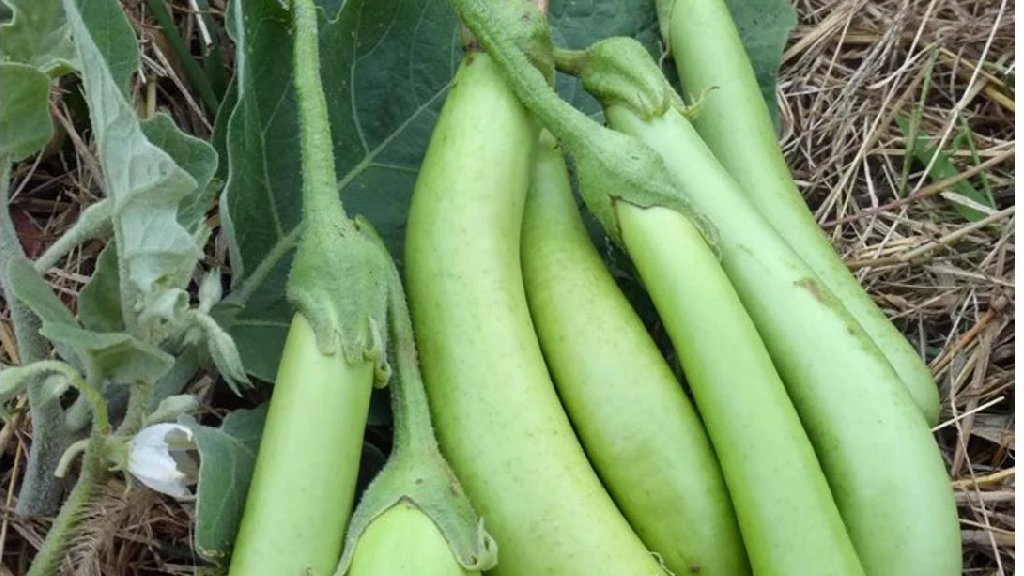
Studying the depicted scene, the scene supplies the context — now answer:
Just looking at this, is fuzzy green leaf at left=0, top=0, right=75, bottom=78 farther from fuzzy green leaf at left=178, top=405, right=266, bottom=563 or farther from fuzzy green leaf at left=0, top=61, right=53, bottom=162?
fuzzy green leaf at left=178, top=405, right=266, bottom=563

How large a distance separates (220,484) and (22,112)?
29cm

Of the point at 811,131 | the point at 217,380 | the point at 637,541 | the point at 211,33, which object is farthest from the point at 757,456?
the point at 211,33

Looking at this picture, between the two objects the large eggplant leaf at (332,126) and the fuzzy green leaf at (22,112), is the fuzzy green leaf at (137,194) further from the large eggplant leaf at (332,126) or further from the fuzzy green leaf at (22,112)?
the large eggplant leaf at (332,126)

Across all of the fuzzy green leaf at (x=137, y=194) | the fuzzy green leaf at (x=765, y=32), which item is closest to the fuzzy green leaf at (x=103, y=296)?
the fuzzy green leaf at (x=137, y=194)

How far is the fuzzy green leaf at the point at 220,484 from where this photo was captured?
852 mm

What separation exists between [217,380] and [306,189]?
0.21 meters

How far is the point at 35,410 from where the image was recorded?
0.91 m

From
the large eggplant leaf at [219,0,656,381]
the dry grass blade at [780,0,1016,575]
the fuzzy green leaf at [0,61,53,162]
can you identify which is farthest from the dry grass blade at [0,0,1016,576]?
the fuzzy green leaf at [0,61,53,162]

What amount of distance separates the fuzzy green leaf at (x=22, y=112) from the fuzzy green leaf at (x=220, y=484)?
224 millimetres

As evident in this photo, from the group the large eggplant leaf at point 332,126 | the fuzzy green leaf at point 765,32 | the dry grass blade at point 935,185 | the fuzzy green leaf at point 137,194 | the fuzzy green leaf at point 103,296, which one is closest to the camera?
the fuzzy green leaf at point 137,194

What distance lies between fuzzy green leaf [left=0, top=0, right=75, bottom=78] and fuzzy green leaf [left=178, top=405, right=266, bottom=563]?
0.27 m

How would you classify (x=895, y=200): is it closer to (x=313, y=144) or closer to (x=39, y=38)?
(x=313, y=144)

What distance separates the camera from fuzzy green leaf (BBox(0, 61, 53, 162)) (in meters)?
0.85

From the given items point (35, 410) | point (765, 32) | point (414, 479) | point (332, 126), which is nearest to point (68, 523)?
point (35, 410)
